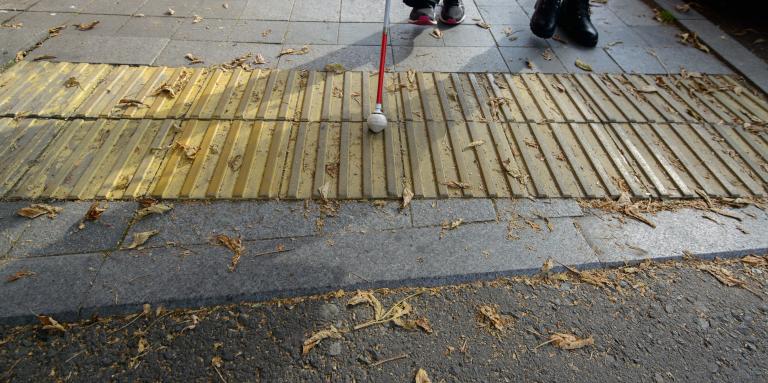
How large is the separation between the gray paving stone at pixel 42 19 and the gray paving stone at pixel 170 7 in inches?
31.9

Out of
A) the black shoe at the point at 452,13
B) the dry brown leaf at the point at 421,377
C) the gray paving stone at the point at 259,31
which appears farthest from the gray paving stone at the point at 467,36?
the dry brown leaf at the point at 421,377

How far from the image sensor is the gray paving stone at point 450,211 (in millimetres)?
2754

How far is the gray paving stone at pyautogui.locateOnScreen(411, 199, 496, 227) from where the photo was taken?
2.75 m

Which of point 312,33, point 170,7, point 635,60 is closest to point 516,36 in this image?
point 635,60

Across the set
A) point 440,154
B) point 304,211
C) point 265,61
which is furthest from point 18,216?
point 440,154

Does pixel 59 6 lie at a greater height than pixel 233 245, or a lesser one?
greater

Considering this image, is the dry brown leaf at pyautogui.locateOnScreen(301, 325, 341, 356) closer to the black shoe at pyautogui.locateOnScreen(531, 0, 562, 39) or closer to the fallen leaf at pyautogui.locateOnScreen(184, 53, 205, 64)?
the fallen leaf at pyautogui.locateOnScreen(184, 53, 205, 64)

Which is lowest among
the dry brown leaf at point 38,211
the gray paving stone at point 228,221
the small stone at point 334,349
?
the small stone at point 334,349

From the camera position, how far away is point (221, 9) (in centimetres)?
519

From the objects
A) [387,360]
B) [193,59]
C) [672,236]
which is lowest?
[387,360]

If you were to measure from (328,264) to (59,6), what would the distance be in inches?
209

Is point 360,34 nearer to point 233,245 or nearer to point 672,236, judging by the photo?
point 233,245

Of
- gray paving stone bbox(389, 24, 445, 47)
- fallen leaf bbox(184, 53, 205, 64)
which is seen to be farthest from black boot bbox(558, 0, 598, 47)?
fallen leaf bbox(184, 53, 205, 64)

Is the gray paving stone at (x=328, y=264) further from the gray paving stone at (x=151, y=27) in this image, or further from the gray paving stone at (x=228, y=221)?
the gray paving stone at (x=151, y=27)
